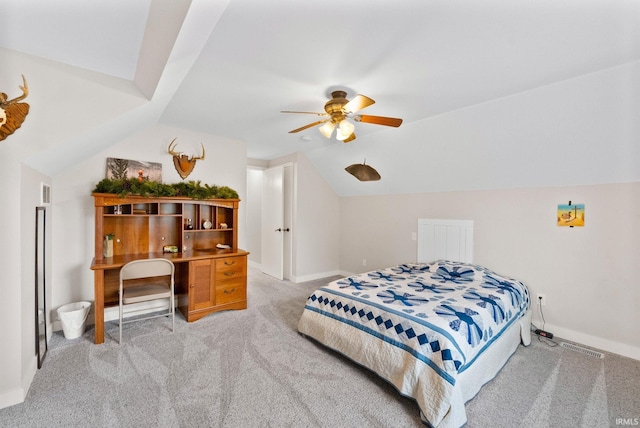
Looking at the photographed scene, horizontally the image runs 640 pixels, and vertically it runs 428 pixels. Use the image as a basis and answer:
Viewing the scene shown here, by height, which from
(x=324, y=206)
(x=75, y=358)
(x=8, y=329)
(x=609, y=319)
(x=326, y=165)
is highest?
(x=326, y=165)

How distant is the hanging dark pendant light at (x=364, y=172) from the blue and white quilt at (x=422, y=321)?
1635mm

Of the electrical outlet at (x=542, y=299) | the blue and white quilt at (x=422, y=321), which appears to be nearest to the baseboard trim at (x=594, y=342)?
the electrical outlet at (x=542, y=299)

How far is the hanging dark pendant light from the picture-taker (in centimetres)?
415

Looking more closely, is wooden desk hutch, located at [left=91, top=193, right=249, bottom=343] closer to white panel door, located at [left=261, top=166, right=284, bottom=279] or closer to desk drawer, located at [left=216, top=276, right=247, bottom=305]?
desk drawer, located at [left=216, top=276, right=247, bottom=305]

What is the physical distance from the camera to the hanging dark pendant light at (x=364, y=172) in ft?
13.6

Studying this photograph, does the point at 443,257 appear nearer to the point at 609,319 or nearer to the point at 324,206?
the point at 609,319

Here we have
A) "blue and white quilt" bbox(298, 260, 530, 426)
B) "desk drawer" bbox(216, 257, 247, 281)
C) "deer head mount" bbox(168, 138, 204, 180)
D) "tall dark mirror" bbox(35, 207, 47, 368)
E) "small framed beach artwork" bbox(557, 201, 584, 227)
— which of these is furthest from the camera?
"deer head mount" bbox(168, 138, 204, 180)

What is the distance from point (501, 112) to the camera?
2.61m

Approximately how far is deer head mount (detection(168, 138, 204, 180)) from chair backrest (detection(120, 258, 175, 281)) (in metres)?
1.34

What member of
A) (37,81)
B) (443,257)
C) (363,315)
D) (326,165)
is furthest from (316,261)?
(37,81)

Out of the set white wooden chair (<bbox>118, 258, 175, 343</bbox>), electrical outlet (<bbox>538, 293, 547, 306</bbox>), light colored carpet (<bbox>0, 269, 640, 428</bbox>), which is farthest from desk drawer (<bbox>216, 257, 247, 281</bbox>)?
electrical outlet (<bbox>538, 293, 547, 306</bbox>)

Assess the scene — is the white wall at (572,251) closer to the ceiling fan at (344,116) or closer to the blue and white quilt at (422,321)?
the blue and white quilt at (422,321)

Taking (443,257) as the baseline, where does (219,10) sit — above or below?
above

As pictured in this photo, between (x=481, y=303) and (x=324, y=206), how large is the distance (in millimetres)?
3389
